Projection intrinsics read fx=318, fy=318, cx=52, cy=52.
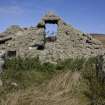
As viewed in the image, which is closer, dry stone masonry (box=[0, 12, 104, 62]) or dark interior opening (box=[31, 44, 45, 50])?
dry stone masonry (box=[0, 12, 104, 62])

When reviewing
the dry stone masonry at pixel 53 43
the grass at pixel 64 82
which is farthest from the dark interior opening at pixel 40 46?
the grass at pixel 64 82

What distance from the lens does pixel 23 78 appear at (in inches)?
375

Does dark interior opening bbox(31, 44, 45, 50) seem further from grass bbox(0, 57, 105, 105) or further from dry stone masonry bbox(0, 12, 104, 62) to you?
grass bbox(0, 57, 105, 105)

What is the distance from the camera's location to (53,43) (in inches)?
563

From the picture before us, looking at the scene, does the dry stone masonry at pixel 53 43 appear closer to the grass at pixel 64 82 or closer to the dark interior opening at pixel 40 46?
the dark interior opening at pixel 40 46

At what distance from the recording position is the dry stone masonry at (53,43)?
46.2ft

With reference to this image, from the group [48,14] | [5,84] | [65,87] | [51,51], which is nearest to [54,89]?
[65,87]

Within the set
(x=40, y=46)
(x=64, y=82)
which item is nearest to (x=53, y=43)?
(x=40, y=46)

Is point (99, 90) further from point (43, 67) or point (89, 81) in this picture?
point (43, 67)

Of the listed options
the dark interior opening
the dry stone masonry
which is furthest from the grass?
the dark interior opening

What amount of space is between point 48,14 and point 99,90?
824 cm

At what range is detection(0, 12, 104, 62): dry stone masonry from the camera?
14078mm

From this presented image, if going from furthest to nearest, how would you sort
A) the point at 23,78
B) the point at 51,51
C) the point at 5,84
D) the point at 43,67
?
1. the point at 51,51
2. the point at 43,67
3. the point at 23,78
4. the point at 5,84

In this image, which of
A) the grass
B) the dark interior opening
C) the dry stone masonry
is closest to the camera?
the grass
